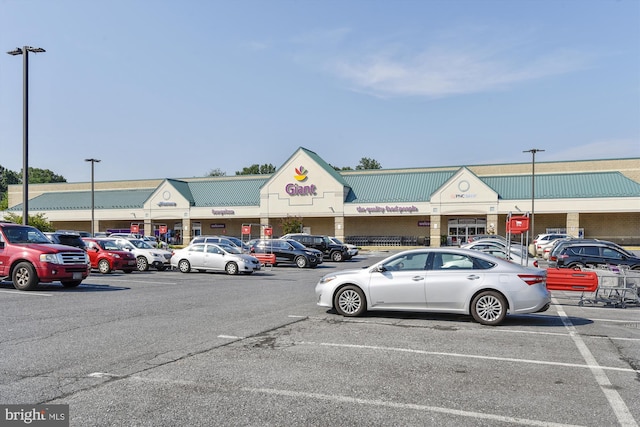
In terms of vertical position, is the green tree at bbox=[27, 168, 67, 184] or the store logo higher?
the green tree at bbox=[27, 168, 67, 184]

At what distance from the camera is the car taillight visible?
400 inches

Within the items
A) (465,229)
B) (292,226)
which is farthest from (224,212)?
(465,229)

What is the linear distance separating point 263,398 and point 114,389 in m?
1.66

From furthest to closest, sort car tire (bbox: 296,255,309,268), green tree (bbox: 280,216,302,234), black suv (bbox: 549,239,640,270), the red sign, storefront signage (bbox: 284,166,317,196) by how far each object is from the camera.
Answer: storefront signage (bbox: 284,166,317,196)
green tree (bbox: 280,216,302,234)
car tire (bbox: 296,255,309,268)
black suv (bbox: 549,239,640,270)
the red sign

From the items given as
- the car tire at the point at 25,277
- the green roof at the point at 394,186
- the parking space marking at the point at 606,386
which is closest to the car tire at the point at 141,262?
the car tire at the point at 25,277

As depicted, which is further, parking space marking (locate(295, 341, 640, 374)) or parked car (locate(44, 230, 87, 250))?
parked car (locate(44, 230, 87, 250))

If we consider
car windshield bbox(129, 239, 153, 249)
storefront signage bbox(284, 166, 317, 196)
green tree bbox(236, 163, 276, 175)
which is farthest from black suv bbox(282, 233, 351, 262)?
green tree bbox(236, 163, 276, 175)

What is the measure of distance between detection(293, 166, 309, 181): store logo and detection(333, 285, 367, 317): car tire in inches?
1839

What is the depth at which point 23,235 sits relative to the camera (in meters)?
15.9

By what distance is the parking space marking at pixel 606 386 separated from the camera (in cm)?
511

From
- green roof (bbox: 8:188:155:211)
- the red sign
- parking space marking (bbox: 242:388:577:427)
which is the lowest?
parking space marking (bbox: 242:388:577:427)

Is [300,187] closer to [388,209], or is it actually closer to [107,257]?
[388,209]

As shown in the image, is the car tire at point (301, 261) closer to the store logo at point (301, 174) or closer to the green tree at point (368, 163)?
the store logo at point (301, 174)

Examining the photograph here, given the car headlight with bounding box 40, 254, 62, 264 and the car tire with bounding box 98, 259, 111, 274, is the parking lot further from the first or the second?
the car tire with bounding box 98, 259, 111, 274
